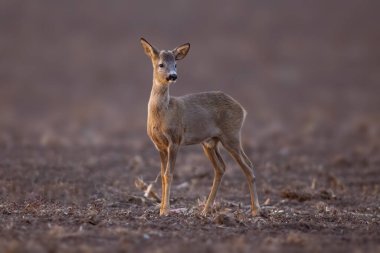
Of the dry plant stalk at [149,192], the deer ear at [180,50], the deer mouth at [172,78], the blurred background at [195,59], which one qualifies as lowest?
the dry plant stalk at [149,192]

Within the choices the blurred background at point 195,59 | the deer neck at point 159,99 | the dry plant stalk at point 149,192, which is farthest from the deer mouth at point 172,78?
the blurred background at point 195,59

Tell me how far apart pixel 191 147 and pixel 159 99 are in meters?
10.2

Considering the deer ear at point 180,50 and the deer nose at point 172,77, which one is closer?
the deer nose at point 172,77

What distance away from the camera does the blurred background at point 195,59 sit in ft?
112

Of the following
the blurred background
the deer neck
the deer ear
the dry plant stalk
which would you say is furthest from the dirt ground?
the deer ear

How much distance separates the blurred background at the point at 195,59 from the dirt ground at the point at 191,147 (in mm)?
118

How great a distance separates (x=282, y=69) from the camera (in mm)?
42688

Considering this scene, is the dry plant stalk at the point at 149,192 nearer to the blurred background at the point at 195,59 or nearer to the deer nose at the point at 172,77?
the deer nose at the point at 172,77

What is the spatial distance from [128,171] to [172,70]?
5.35m

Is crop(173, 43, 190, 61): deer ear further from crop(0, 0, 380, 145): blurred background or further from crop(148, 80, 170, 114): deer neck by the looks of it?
crop(0, 0, 380, 145): blurred background

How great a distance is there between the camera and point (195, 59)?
44062 mm

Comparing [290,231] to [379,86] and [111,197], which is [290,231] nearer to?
[111,197]

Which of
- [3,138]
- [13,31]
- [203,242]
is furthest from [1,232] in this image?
[13,31]

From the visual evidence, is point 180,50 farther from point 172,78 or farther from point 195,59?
point 195,59
